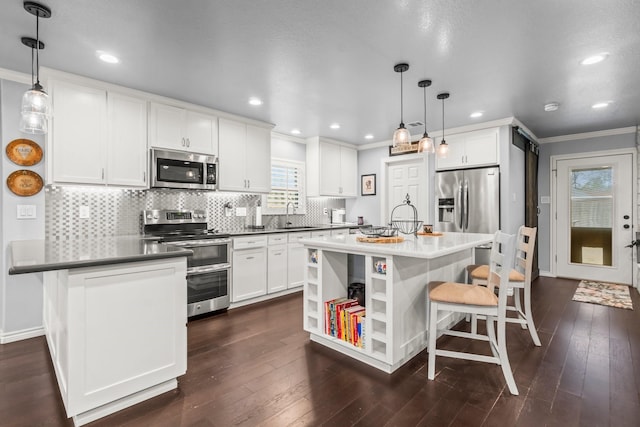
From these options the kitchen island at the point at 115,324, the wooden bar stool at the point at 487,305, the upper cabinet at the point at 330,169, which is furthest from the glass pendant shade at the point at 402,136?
the upper cabinet at the point at 330,169

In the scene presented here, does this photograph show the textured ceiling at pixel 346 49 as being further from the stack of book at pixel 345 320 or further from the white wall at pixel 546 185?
the stack of book at pixel 345 320

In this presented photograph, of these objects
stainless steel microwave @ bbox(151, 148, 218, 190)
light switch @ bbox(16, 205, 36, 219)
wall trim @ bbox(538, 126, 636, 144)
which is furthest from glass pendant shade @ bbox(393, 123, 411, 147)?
wall trim @ bbox(538, 126, 636, 144)

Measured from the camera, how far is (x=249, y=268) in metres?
4.02

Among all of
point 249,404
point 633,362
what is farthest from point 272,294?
point 633,362

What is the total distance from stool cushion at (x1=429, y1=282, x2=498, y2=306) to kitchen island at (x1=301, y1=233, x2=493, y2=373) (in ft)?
0.70

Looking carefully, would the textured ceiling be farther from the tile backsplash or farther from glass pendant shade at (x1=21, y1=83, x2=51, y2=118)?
the tile backsplash

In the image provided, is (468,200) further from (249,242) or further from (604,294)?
(249,242)

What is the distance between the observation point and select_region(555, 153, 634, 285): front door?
499 cm

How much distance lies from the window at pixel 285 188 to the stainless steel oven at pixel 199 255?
133cm

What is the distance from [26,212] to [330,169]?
4.06 m

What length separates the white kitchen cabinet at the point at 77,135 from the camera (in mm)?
2895

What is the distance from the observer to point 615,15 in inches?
81.2

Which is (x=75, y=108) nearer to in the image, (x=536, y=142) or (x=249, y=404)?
(x=249, y=404)

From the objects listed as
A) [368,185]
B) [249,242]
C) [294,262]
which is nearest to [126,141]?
[249,242]
